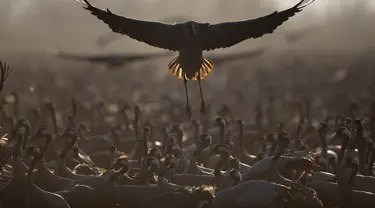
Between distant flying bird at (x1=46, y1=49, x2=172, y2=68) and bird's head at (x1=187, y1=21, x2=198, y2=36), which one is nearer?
distant flying bird at (x1=46, y1=49, x2=172, y2=68)

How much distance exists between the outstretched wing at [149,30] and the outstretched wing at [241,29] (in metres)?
0.35

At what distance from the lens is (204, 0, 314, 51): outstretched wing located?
9141 mm

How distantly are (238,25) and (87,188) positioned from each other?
130 inches

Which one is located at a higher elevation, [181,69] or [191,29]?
[191,29]

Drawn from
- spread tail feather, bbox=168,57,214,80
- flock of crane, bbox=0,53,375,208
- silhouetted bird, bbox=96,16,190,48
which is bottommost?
flock of crane, bbox=0,53,375,208

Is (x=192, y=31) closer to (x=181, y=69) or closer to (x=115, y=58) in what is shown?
(x=181, y=69)

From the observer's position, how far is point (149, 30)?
9094 mm

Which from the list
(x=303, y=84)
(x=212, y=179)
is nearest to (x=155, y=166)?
(x=212, y=179)

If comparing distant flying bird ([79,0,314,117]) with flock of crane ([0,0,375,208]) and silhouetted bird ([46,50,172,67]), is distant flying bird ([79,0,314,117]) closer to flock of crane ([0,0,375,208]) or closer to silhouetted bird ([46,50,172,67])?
flock of crane ([0,0,375,208])

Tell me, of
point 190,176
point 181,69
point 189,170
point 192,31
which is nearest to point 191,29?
point 192,31

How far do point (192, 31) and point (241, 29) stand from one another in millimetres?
537

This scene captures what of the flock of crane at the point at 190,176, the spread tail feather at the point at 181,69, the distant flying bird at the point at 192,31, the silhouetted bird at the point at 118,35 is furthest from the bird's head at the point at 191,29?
the flock of crane at the point at 190,176

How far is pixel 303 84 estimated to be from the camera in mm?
38938

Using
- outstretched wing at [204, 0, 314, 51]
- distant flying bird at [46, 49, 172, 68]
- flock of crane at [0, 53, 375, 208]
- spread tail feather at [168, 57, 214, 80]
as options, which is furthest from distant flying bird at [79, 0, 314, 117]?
flock of crane at [0, 53, 375, 208]
